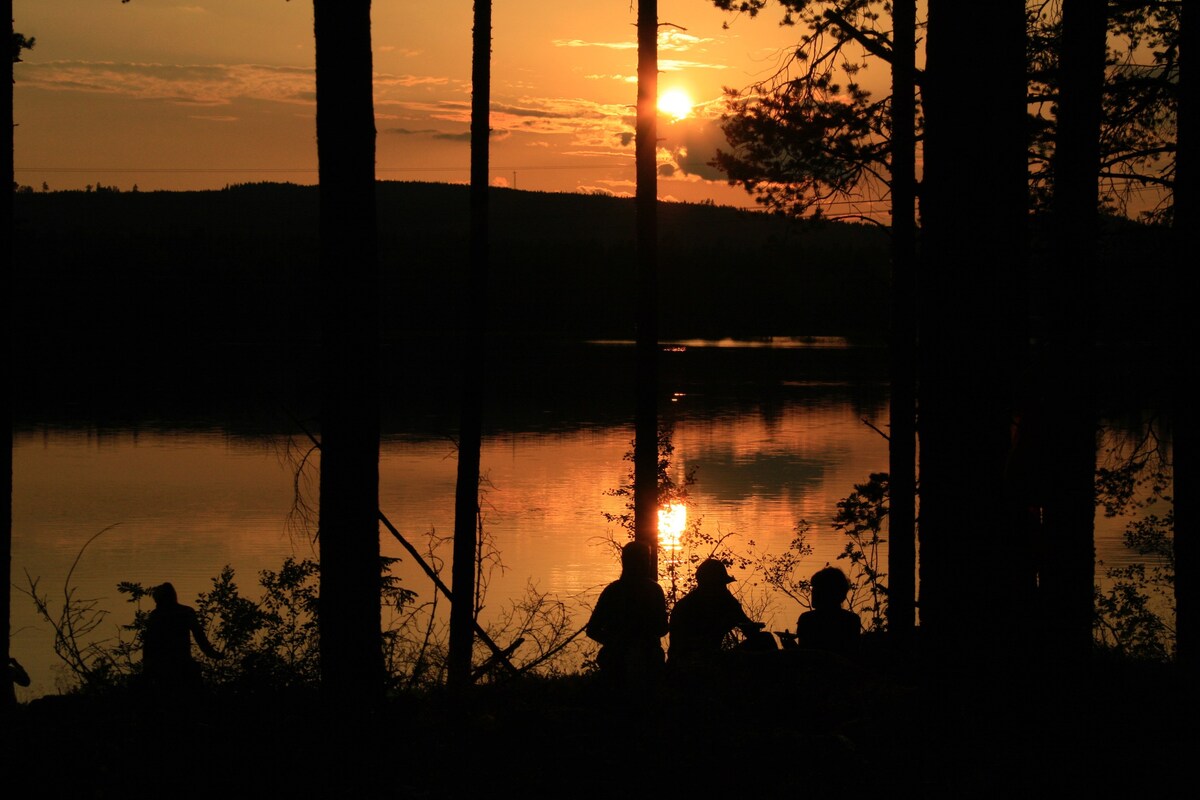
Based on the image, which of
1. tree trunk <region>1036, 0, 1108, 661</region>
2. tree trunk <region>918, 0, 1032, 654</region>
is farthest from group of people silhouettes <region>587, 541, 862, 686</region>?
tree trunk <region>918, 0, 1032, 654</region>

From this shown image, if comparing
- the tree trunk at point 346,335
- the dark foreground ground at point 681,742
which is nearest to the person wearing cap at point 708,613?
the dark foreground ground at point 681,742

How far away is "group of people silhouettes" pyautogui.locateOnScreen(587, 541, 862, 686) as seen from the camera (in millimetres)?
7316

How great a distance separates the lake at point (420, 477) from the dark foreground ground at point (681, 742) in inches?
79.1

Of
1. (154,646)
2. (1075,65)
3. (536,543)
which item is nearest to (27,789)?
(154,646)

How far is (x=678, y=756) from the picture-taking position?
5.81m

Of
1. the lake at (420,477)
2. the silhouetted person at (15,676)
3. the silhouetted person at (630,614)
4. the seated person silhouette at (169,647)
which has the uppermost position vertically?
the silhouetted person at (630,614)

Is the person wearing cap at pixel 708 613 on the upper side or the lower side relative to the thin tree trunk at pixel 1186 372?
lower

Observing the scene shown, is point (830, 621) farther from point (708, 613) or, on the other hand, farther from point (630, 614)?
point (630, 614)

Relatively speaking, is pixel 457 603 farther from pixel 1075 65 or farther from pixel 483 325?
pixel 1075 65

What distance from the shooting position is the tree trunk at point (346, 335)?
252 inches

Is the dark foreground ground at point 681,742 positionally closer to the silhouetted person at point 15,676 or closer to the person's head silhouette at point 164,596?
the silhouetted person at point 15,676

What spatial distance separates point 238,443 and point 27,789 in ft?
133

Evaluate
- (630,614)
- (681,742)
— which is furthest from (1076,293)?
(681,742)

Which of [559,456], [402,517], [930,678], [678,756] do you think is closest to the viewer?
[930,678]
